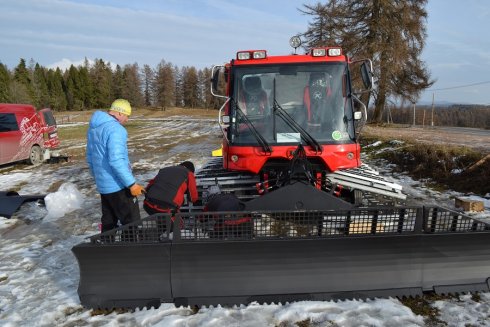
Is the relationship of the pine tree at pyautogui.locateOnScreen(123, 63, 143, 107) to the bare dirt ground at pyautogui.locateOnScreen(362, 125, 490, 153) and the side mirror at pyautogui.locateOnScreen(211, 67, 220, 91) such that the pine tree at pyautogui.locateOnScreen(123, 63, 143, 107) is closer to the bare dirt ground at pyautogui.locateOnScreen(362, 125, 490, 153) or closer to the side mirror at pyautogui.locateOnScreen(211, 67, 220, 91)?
the bare dirt ground at pyautogui.locateOnScreen(362, 125, 490, 153)

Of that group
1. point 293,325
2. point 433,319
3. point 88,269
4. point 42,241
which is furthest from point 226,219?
point 42,241

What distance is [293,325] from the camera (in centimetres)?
319

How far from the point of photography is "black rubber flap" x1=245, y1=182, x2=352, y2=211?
4109 mm

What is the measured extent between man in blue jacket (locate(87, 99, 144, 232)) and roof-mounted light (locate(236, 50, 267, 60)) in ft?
6.27

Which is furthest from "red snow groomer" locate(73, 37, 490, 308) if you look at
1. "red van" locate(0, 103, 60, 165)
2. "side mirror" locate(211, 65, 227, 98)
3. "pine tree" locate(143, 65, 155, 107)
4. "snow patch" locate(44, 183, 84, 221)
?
"pine tree" locate(143, 65, 155, 107)

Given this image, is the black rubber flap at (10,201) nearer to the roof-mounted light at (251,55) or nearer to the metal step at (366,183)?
the roof-mounted light at (251,55)

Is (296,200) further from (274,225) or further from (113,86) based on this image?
(113,86)

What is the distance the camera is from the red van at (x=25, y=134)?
11977mm

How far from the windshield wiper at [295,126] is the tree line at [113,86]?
67485 millimetres

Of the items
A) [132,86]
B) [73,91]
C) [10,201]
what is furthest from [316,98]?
[73,91]

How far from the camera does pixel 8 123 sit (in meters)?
12.0

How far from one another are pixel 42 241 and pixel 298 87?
436 centimetres

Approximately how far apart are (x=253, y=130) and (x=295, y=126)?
1.89 ft

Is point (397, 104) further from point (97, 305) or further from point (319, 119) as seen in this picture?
point (97, 305)
